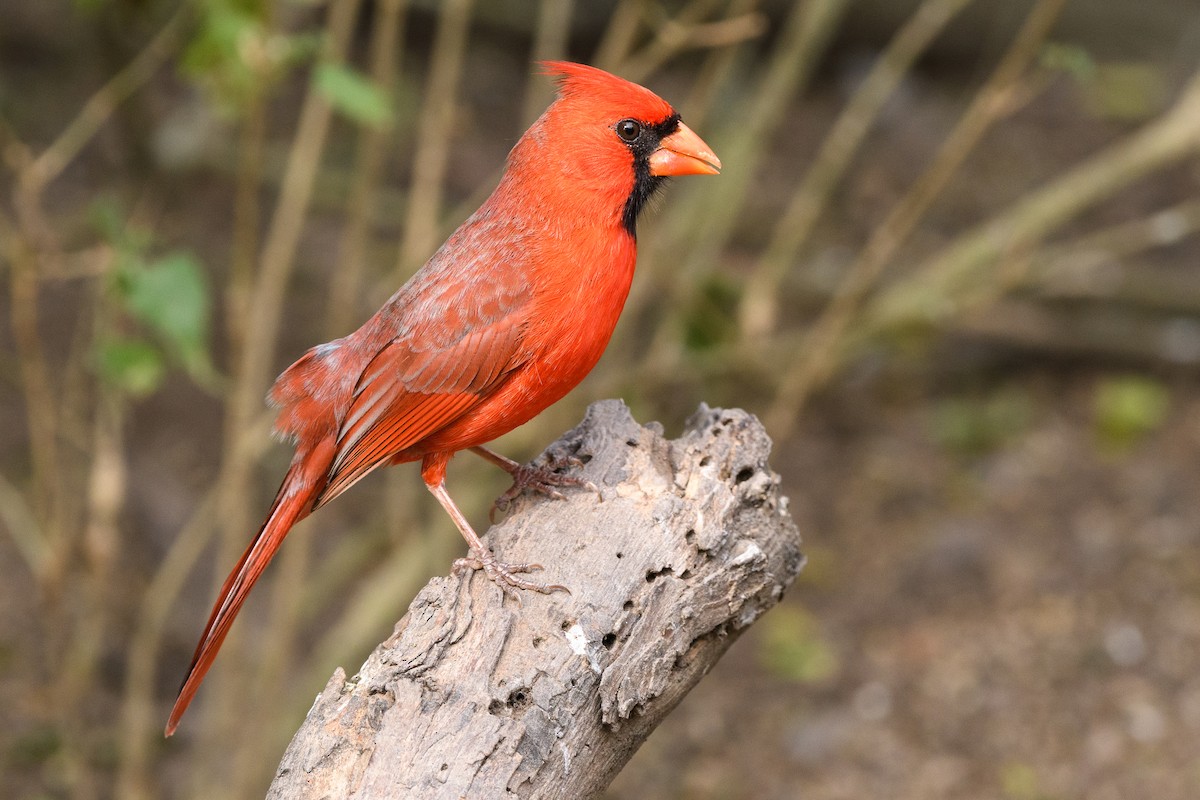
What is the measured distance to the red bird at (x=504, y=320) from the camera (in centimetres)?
267

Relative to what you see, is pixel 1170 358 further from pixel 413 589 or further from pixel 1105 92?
pixel 413 589

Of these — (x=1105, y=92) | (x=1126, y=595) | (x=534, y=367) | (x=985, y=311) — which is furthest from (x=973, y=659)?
(x=1105, y=92)

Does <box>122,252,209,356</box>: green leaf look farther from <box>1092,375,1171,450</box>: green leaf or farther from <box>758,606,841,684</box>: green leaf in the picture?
<box>1092,375,1171,450</box>: green leaf

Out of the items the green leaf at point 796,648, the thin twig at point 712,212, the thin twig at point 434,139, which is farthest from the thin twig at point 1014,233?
the thin twig at point 434,139

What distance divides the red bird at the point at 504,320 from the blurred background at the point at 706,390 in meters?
0.38

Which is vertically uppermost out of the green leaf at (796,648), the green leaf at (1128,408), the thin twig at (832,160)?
the thin twig at (832,160)

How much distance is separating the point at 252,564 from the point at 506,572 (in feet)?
1.77

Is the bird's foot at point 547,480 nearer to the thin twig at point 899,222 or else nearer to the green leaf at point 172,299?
the green leaf at point 172,299

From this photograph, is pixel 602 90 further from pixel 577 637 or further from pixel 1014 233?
pixel 1014 233

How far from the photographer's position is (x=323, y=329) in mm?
6090

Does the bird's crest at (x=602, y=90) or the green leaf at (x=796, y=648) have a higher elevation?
the bird's crest at (x=602, y=90)

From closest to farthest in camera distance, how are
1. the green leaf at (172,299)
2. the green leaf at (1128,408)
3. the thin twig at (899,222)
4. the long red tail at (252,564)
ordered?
the long red tail at (252,564) < the green leaf at (172,299) < the thin twig at (899,222) < the green leaf at (1128,408)

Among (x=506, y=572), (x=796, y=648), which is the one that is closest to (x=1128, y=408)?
(x=796, y=648)

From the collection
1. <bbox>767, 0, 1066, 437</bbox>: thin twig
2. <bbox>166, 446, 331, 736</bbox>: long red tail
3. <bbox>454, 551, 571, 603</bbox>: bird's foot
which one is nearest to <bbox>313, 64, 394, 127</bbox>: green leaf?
<bbox>166, 446, 331, 736</bbox>: long red tail
